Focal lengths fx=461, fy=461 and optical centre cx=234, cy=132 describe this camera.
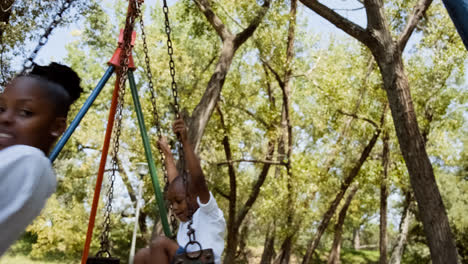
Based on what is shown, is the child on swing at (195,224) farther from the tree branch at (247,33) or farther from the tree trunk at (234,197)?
the tree trunk at (234,197)

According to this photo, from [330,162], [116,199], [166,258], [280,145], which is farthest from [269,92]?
[166,258]

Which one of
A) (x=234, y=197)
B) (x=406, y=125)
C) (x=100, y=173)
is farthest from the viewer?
(x=234, y=197)

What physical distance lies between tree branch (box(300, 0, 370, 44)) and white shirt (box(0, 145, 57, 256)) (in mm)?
4120

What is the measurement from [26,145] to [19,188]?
0.14 meters

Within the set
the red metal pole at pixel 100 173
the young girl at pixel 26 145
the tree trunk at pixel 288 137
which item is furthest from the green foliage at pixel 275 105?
the young girl at pixel 26 145

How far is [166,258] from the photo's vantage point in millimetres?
2258

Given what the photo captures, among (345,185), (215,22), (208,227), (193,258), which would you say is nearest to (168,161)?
(208,227)

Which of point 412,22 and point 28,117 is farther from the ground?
point 412,22

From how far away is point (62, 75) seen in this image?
129cm

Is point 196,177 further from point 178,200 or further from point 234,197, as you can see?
point 234,197

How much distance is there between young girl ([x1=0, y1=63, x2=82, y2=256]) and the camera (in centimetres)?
84

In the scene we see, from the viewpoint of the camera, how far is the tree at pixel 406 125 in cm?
420

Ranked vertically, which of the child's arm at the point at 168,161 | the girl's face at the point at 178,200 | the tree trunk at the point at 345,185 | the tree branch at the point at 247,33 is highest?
the tree branch at the point at 247,33

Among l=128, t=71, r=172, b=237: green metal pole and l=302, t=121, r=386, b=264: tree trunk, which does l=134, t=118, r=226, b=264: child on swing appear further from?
l=302, t=121, r=386, b=264: tree trunk
